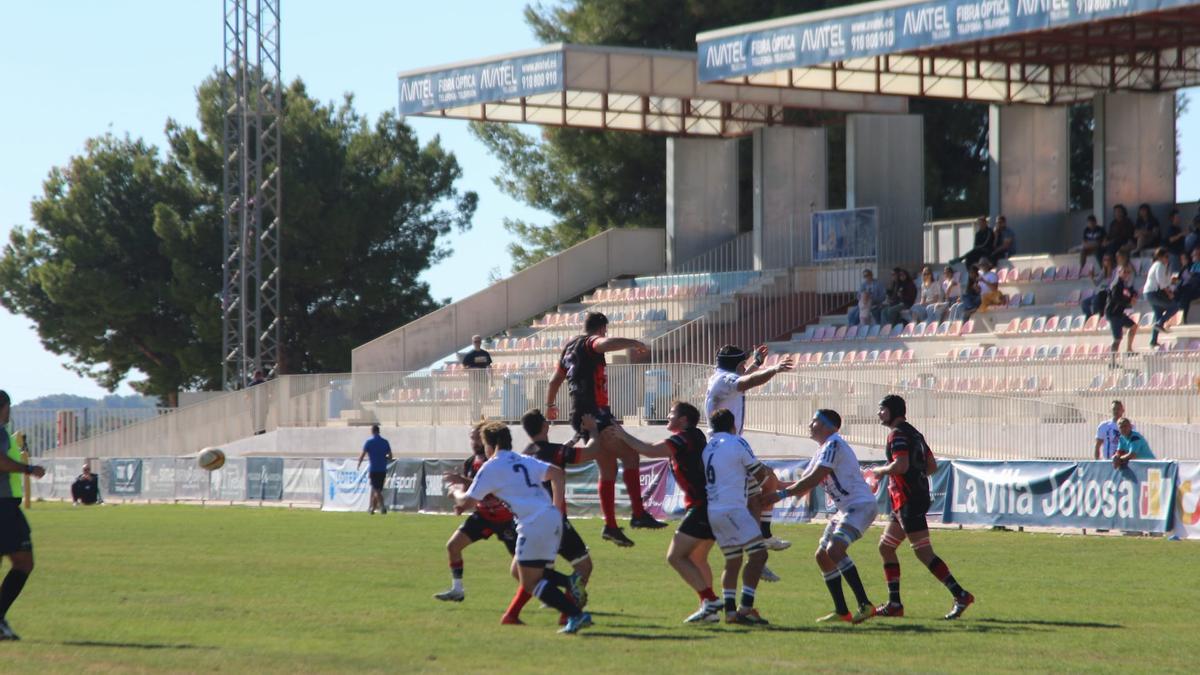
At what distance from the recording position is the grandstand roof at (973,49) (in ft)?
112

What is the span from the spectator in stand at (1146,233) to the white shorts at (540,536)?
25.8m

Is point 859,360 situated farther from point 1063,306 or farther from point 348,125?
point 348,125

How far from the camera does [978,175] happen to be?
59688 mm

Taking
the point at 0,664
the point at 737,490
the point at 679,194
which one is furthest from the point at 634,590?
the point at 679,194

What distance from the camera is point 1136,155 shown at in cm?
4034

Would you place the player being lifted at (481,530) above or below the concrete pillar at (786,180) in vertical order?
below

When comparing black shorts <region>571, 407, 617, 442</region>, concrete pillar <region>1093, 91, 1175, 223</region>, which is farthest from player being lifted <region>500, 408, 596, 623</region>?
concrete pillar <region>1093, 91, 1175, 223</region>

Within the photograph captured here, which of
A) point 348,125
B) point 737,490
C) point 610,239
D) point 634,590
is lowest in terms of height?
point 634,590

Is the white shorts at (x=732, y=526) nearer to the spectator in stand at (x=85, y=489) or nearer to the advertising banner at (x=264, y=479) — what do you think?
the advertising banner at (x=264, y=479)

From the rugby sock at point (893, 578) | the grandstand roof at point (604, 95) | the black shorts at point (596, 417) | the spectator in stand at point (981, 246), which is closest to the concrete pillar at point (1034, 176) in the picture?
the spectator in stand at point (981, 246)

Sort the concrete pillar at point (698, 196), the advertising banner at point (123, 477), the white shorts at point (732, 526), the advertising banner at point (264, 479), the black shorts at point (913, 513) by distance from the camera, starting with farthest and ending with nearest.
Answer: the concrete pillar at point (698, 196)
the advertising banner at point (123, 477)
the advertising banner at point (264, 479)
the black shorts at point (913, 513)
the white shorts at point (732, 526)

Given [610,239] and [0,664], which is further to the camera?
[610,239]

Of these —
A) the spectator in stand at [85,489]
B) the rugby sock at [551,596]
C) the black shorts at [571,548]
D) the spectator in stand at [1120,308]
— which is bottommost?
the spectator in stand at [85,489]

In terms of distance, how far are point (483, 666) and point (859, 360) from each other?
81.0 feet
